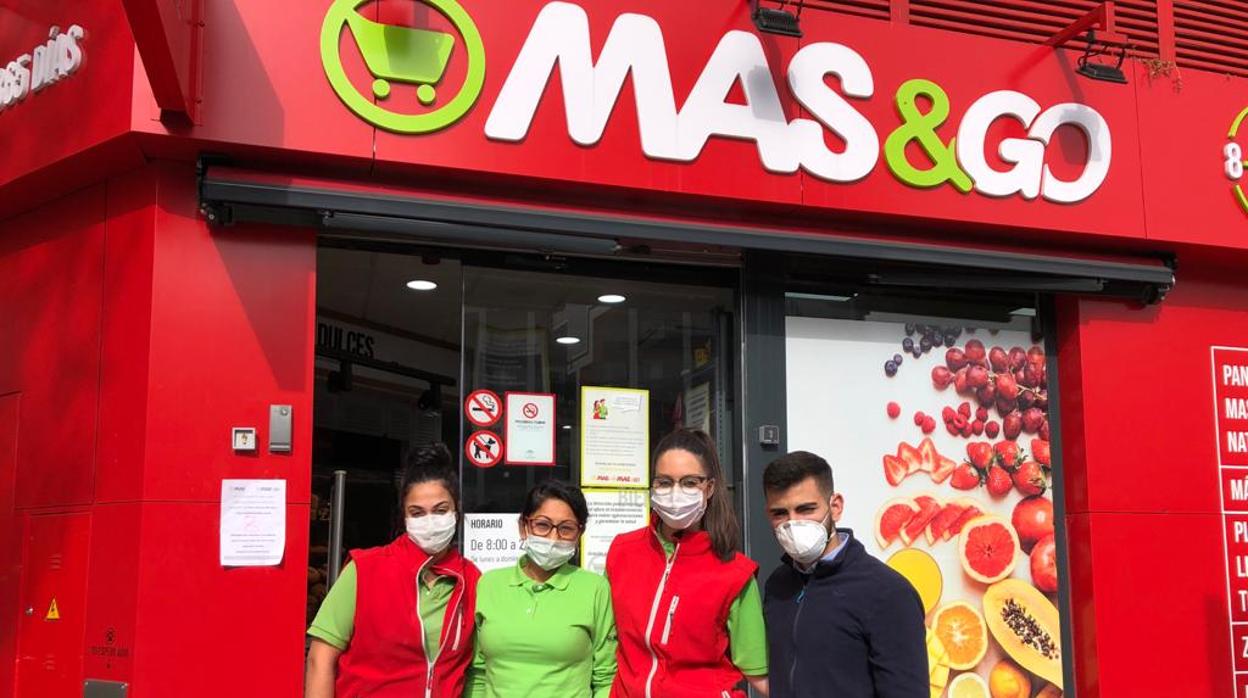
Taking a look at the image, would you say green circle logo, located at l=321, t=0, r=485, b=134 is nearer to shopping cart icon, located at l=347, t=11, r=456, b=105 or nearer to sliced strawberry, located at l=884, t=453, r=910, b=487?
shopping cart icon, located at l=347, t=11, r=456, b=105

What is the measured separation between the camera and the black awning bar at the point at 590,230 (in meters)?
5.36

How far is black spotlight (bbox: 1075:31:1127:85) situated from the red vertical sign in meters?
1.68

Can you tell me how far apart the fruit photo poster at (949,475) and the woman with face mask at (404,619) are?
2476mm

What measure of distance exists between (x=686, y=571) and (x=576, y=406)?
2060 millimetres

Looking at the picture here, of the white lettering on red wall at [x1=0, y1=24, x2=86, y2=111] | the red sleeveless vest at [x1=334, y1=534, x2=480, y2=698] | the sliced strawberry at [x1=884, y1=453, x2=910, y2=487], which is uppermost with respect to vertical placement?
the white lettering on red wall at [x1=0, y1=24, x2=86, y2=111]

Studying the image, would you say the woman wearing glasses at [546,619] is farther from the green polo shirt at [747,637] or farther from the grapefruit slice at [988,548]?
the grapefruit slice at [988,548]

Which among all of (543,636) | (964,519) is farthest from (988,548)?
(543,636)

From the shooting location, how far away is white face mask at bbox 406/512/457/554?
14.2 feet

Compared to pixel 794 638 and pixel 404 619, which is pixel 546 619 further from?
pixel 794 638

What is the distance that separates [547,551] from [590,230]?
201 cm

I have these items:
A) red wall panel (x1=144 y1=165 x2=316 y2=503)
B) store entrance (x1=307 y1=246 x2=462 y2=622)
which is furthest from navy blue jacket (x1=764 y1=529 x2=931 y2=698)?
store entrance (x1=307 y1=246 x2=462 y2=622)

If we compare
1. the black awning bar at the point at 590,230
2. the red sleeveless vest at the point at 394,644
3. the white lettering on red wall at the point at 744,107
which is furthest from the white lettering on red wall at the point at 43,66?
the red sleeveless vest at the point at 394,644

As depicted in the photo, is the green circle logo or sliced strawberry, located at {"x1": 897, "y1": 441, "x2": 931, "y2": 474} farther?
sliced strawberry, located at {"x1": 897, "y1": 441, "x2": 931, "y2": 474}

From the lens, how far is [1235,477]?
6914 mm
